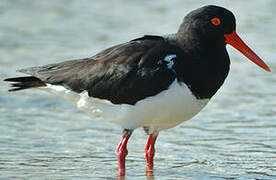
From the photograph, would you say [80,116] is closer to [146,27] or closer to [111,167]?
[111,167]

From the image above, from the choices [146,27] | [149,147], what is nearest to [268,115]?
[149,147]

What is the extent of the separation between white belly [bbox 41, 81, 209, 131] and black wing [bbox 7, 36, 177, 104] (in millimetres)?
77

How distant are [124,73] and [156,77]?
0.42 m

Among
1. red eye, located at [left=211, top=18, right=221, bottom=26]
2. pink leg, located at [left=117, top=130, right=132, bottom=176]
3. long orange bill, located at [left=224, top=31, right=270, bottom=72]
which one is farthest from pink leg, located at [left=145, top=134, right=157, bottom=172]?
red eye, located at [left=211, top=18, right=221, bottom=26]

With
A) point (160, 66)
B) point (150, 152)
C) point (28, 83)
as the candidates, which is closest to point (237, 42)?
point (160, 66)

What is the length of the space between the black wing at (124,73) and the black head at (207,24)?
0.33 m

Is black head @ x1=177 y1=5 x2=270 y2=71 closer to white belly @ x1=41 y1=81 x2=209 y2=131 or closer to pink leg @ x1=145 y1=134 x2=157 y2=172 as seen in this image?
white belly @ x1=41 y1=81 x2=209 y2=131

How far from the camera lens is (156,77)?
22.4 feet

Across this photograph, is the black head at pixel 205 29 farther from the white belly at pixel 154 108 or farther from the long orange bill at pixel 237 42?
the white belly at pixel 154 108

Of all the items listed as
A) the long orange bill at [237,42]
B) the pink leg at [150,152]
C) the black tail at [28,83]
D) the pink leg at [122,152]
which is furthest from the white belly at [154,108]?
the long orange bill at [237,42]

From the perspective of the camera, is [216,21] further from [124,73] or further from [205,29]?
[124,73]

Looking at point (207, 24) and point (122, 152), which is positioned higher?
point (207, 24)

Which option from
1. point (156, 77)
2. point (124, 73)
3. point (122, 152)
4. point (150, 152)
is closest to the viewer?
point (156, 77)

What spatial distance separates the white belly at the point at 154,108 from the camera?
6.80 m
